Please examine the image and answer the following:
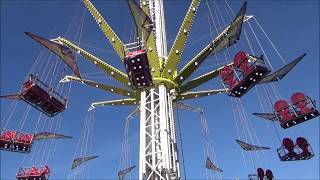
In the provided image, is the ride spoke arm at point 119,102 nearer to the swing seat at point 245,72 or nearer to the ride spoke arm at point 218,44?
the ride spoke arm at point 218,44

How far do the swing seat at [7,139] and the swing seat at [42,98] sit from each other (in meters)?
2.75

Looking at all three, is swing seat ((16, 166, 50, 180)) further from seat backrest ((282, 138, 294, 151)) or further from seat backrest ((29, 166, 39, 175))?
seat backrest ((282, 138, 294, 151))

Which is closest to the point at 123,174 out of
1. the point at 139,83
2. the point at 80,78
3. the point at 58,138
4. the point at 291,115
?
the point at 58,138

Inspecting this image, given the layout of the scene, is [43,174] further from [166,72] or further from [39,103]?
[166,72]

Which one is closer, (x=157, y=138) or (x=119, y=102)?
(x=157, y=138)

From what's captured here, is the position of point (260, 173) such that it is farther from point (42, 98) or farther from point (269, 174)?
point (42, 98)

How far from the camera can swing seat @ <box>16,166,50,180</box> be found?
103 ft

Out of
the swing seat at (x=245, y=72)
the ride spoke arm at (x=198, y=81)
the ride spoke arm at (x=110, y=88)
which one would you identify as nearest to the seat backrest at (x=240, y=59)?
the swing seat at (x=245, y=72)

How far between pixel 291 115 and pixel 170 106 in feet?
24.5

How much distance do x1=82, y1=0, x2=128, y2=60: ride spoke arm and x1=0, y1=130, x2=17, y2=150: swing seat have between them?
876 cm

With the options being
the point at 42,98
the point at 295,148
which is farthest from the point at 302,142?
the point at 42,98

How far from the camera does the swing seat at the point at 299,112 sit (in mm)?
27906

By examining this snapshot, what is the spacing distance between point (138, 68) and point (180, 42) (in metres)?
4.43

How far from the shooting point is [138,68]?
25.3m
